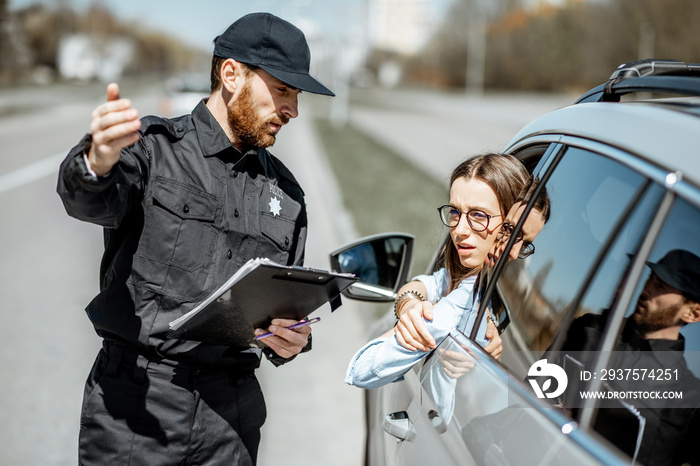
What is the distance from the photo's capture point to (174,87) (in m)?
26.1

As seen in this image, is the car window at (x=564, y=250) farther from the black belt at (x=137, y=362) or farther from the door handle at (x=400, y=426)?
the black belt at (x=137, y=362)

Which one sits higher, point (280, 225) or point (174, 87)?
point (280, 225)

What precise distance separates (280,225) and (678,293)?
4.20ft

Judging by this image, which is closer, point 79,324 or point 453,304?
point 453,304

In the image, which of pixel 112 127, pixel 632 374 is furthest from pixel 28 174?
pixel 632 374

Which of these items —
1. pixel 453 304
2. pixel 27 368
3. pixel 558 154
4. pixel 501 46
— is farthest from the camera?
pixel 501 46

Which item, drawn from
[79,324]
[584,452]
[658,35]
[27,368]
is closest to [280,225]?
[584,452]

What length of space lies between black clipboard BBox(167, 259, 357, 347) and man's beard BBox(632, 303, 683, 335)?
0.77 m

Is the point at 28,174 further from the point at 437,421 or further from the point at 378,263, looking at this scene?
the point at 437,421

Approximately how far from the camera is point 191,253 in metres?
2.18

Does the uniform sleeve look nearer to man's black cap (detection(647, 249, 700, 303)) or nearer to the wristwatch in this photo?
the wristwatch

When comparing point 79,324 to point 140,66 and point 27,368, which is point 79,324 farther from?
point 140,66

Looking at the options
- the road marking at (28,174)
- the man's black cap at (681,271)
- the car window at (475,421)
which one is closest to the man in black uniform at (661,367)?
the man's black cap at (681,271)

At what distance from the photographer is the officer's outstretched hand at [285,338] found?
213 centimetres
